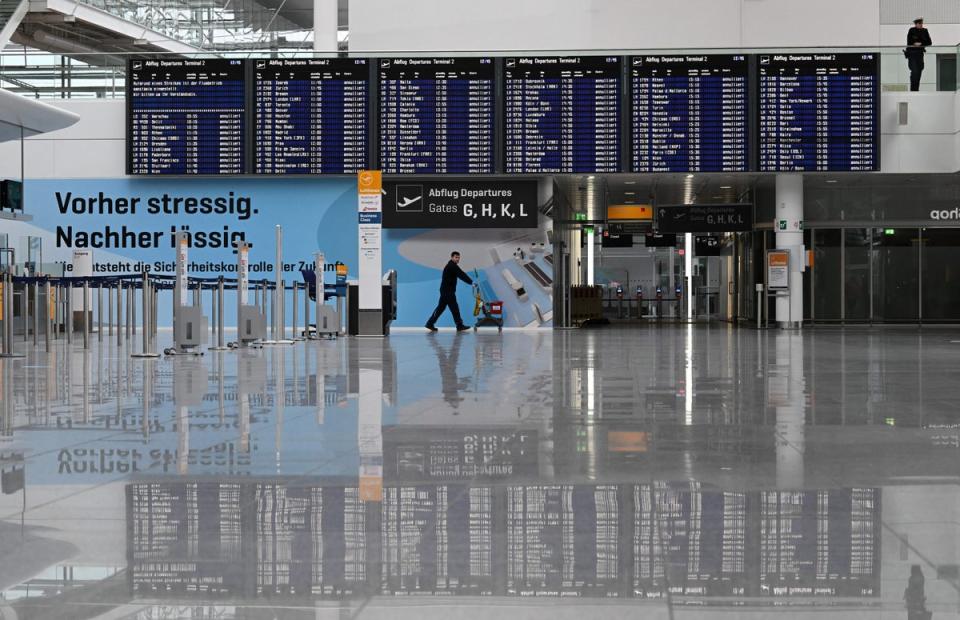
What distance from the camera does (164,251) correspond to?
72.6 ft

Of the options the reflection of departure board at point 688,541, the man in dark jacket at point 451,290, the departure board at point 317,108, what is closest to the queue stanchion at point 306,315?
the man in dark jacket at point 451,290

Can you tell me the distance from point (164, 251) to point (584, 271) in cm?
1484

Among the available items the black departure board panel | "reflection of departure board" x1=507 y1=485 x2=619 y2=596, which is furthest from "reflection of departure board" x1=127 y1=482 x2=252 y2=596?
the black departure board panel

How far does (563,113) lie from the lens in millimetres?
19984

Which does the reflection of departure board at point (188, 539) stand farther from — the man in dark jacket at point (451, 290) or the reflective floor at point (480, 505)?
the man in dark jacket at point (451, 290)

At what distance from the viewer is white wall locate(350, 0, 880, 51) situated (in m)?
21.9

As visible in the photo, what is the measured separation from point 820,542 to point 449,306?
60.0 ft

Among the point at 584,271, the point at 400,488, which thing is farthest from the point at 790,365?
the point at 584,271

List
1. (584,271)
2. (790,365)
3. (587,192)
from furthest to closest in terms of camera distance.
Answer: (584,271) → (587,192) → (790,365)

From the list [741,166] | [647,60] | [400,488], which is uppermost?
[647,60]

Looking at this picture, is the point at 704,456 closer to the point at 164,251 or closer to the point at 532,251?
the point at 532,251

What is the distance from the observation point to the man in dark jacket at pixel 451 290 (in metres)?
20.5

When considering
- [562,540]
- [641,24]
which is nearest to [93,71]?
[641,24]

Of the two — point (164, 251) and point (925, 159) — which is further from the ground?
point (925, 159)
